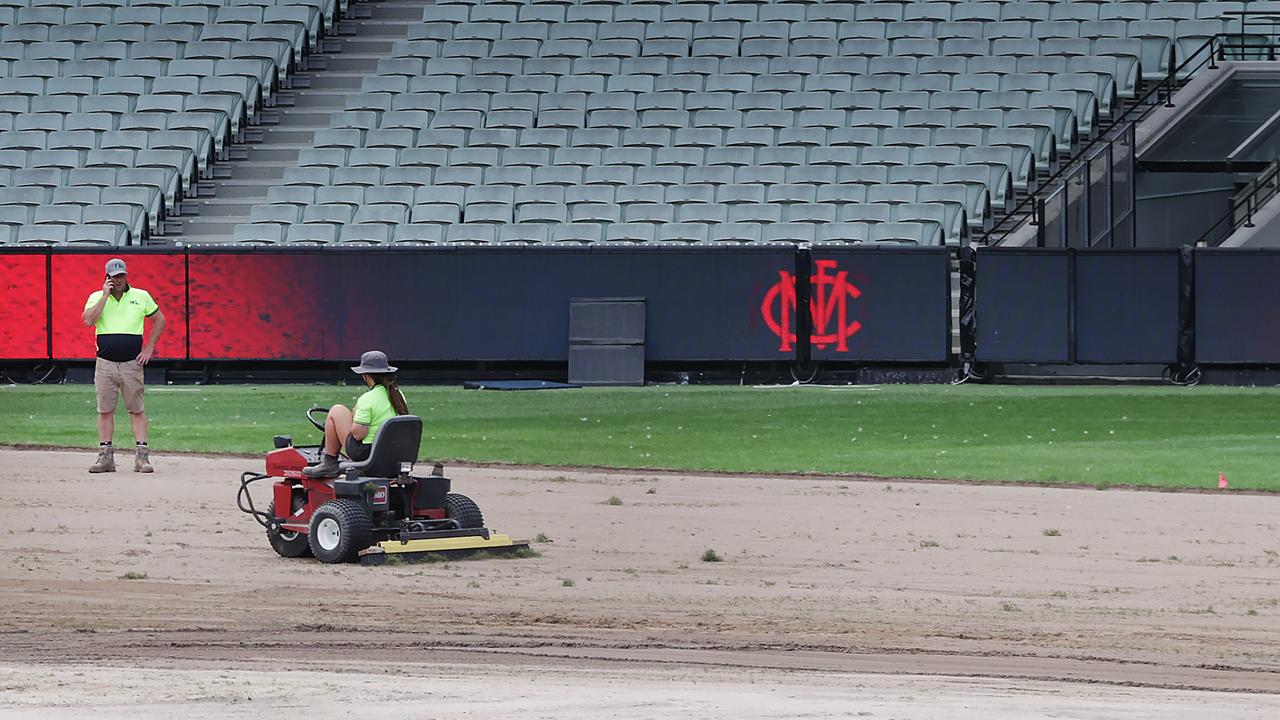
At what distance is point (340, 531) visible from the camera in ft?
41.8

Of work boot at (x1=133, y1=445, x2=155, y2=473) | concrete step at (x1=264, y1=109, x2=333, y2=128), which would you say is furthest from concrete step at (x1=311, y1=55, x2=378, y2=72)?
work boot at (x1=133, y1=445, x2=155, y2=473)

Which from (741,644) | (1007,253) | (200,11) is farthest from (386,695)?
(200,11)

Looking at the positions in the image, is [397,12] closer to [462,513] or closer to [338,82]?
[338,82]

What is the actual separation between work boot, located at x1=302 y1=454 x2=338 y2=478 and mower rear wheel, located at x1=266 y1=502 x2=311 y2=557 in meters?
0.51

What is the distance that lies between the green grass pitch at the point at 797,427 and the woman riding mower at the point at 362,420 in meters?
6.61

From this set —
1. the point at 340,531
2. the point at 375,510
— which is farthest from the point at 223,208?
the point at 340,531

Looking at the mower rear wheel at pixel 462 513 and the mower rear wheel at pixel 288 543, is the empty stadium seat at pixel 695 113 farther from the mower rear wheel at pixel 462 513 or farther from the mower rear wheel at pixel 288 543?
the mower rear wheel at pixel 288 543

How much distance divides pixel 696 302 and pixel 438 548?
58.8 ft

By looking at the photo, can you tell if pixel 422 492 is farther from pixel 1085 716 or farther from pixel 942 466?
pixel 942 466

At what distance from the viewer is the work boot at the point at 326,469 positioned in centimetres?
1295

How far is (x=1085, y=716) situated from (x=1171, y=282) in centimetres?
2338

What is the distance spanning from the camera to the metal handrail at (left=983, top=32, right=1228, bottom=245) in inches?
1280

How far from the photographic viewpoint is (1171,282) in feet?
98.8

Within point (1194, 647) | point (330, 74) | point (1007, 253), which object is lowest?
point (1194, 647)
